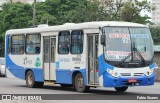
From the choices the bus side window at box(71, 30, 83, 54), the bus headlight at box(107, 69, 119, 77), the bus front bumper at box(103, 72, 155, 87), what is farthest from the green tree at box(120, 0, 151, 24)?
the bus headlight at box(107, 69, 119, 77)

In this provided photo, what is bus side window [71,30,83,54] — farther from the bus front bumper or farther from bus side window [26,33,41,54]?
bus side window [26,33,41,54]

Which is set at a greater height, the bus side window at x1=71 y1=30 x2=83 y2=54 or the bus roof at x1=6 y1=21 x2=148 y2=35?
the bus roof at x1=6 y1=21 x2=148 y2=35

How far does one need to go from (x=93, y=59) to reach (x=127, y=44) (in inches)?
59.7

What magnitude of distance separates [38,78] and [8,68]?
134 inches

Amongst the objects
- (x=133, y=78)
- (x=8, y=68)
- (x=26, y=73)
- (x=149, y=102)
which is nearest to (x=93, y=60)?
(x=133, y=78)

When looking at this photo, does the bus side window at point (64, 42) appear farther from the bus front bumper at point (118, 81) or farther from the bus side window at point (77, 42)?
the bus front bumper at point (118, 81)

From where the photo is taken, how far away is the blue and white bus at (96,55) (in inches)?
728

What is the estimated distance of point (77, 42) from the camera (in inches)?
798

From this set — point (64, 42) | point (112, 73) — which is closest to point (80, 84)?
point (112, 73)

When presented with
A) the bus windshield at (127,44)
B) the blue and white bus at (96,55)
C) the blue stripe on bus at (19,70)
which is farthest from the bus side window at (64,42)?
the bus windshield at (127,44)

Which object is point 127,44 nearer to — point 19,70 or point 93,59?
point 93,59

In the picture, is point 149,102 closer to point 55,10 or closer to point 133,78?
point 133,78

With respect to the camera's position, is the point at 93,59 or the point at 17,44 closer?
the point at 93,59

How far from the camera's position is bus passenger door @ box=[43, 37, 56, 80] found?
22047mm
